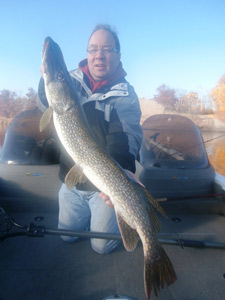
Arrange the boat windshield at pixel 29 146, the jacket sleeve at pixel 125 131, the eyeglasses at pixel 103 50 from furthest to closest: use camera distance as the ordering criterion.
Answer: the boat windshield at pixel 29 146 → the eyeglasses at pixel 103 50 → the jacket sleeve at pixel 125 131

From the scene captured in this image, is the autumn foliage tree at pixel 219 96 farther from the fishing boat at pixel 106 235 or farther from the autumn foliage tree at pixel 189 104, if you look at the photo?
the fishing boat at pixel 106 235

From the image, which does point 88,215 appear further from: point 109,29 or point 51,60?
point 109,29

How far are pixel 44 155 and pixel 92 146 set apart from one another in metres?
1.91

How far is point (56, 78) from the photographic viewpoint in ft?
6.47

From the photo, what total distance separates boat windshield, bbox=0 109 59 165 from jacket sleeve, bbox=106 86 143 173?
154 cm

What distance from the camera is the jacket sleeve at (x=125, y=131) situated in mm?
2088

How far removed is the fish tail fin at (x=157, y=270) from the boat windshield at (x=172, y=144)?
6.44 feet

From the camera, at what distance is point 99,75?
7.85 ft

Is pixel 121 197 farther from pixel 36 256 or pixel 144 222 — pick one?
pixel 36 256

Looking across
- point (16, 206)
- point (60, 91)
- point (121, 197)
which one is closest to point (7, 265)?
point (16, 206)

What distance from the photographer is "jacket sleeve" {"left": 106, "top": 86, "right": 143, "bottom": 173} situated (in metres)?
2.09

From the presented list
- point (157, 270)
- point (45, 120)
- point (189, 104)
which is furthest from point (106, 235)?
point (189, 104)

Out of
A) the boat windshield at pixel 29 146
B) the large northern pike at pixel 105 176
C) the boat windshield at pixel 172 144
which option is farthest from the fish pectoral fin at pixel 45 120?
the boat windshield at pixel 172 144

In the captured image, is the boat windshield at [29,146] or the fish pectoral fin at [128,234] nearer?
the fish pectoral fin at [128,234]
